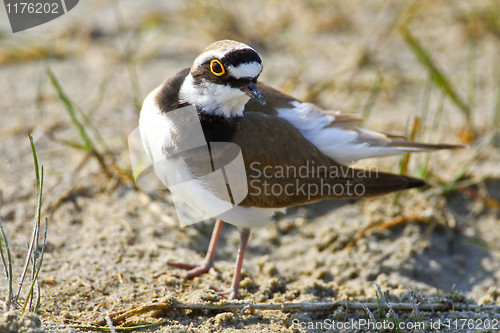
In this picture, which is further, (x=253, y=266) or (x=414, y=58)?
(x=414, y=58)

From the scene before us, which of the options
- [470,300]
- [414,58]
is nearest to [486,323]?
[470,300]

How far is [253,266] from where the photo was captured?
4.08 meters

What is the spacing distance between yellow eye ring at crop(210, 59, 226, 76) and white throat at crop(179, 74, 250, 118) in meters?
0.08

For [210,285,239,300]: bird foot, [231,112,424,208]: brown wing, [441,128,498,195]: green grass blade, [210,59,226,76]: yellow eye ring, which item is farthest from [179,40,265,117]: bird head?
[441,128,498,195]: green grass blade

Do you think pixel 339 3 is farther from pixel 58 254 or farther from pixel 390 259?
pixel 58 254

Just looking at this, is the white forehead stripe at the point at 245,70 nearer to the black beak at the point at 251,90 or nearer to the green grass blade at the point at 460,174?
the black beak at the point at 251,90

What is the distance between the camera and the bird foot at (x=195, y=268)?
3729 mm

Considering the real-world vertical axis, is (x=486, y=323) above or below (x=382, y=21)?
below

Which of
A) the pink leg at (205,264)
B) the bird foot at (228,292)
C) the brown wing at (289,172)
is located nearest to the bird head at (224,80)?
the brown wing at (289,172)

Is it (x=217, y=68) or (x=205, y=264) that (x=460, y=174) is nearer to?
(x=205, y=264)

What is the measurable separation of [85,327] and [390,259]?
2.16 meters

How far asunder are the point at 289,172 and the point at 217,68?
80 centimetres

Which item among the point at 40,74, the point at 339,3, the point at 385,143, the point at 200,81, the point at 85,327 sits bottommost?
the point at 85,327

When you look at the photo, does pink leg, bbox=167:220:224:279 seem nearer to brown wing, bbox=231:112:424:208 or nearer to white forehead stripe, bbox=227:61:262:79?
brown wing, bbox=231:112:424:208
